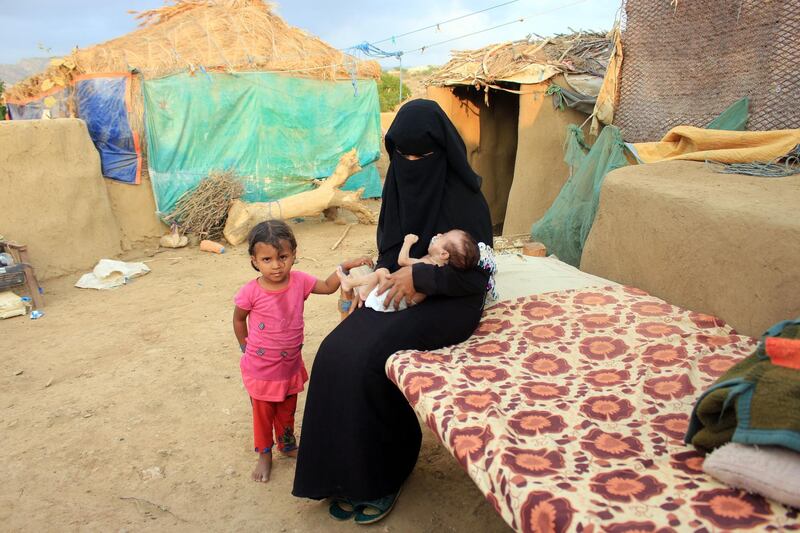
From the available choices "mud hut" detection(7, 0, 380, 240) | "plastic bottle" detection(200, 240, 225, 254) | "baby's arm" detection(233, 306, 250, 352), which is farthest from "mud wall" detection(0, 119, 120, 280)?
"baby's arm" detection(233, 306, 250, 352)

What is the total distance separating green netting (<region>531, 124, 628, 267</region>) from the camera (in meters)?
4.75

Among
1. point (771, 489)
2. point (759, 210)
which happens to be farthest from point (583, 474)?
point (759, 210)

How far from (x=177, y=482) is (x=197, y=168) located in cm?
687

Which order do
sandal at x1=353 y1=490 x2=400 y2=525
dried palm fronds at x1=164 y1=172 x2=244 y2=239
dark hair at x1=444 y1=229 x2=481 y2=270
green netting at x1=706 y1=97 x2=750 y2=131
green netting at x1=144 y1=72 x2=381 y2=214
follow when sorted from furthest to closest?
green netting at x1=144 y1=72 x2=381 y2=214 < dried palm fronds at x1=164 y1=172 x2=244 y2=239 < green netting at x1=706 y1=97 x2=750 y2=131 < dark hair at x1=444 y1=229 x2=481 y2=270 < sandal at x1=353 y1=490 x2=400 y2=525

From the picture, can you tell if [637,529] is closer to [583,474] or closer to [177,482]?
[583,474]

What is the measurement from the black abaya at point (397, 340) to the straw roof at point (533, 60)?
12.3 feet

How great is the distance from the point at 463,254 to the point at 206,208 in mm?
6635

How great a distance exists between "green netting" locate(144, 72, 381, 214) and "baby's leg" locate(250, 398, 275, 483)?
6.48 m

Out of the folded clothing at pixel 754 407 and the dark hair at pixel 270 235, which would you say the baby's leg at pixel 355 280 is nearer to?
the dark hair at pixel 270 235

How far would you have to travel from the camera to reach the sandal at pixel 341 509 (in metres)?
2.52

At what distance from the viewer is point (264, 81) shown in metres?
9.30

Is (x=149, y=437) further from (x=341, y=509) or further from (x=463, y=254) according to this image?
(x=463, y=254)

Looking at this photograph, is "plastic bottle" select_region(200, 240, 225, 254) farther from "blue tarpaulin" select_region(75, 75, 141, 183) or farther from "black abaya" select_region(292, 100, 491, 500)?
"black abaya" select_region(292, 100, 491, 500)

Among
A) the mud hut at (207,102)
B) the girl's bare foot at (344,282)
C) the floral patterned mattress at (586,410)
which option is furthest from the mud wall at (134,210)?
the floral patterned mattress at (586,410)
